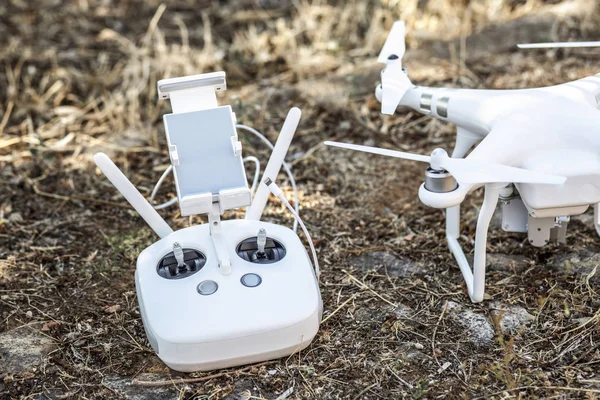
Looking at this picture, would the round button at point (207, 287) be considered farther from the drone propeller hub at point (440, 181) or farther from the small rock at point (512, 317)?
the small rock at point (512, 317)

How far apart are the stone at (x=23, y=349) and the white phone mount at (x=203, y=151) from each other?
58 cm

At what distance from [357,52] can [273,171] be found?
187 centimetres

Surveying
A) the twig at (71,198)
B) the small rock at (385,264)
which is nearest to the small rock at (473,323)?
the small rock at (385,264)

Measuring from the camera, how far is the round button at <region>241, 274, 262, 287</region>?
2059mm

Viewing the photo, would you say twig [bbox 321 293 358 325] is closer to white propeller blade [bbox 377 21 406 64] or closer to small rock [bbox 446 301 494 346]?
small rock [bbox 446 301 494 346]

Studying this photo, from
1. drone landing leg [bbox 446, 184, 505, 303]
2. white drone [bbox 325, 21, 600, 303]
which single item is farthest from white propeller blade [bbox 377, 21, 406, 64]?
drone landing leg [bbox 446, 184, 505, 303]

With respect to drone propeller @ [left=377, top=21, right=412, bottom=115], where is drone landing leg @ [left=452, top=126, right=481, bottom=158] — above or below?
below

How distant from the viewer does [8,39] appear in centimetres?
435

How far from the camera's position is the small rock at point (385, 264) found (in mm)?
2475

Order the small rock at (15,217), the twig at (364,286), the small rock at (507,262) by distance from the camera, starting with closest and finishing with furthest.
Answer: the twig at (364,286) < the small rock at (507,262) < the small rock at (15,217)

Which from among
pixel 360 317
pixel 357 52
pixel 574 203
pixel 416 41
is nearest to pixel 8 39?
pixel 357 52

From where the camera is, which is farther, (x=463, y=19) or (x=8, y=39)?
(x=8, y=39)

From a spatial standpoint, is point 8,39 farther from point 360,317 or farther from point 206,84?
point 360,317

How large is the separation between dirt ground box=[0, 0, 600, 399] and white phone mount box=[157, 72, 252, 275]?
46 centimetres
